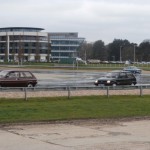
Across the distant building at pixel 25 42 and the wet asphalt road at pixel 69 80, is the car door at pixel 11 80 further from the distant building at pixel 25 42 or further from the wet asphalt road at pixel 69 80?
the distant building at pixel 25 42

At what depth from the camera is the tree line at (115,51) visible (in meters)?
174

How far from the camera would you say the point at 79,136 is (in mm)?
13156

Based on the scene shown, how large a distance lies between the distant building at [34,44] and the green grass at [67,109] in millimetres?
126223

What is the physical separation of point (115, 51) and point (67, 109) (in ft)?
540

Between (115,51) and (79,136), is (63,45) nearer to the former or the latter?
(115,51)

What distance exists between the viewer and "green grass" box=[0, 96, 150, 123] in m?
17.2

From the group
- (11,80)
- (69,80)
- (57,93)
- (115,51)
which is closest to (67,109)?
(57,93)

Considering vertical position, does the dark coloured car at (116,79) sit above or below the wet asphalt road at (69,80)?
above

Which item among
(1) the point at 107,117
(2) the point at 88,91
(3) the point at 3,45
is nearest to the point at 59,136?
(1) the point at 107,117

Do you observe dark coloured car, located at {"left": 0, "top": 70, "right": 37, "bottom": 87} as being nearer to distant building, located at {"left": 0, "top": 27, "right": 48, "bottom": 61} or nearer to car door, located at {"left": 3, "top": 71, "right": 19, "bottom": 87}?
car door, located at {"left": 3, "top": 71, "right": 19, "bottom": 87}

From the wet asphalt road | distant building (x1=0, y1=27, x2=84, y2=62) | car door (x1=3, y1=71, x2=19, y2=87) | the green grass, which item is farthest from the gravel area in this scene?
distant building (x1=0, y1=27, x2=84, y2=62)

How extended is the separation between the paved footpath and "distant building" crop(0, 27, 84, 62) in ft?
437

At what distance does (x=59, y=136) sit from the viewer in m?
13.2

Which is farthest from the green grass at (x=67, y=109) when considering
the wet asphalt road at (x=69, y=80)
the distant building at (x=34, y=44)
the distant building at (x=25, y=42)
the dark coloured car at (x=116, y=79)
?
the distant building at (x=25, y=42)
